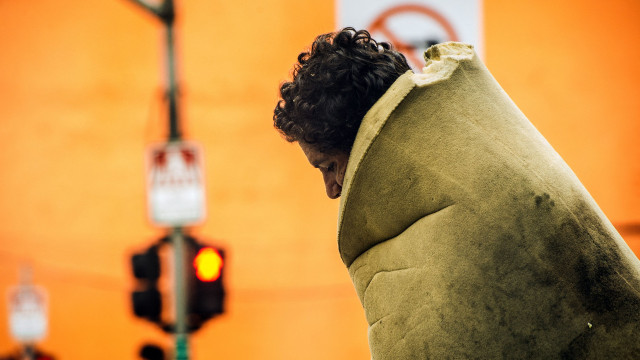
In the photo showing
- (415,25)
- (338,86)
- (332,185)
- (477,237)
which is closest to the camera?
(477,237)

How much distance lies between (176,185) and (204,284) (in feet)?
2.79

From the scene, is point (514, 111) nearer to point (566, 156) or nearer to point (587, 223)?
point (587, 223)

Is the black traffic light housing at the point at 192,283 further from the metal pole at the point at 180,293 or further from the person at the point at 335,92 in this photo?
the person at the point at 335,92

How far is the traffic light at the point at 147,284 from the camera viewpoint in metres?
5.98

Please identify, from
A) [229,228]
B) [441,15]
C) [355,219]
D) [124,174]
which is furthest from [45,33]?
[355,219]

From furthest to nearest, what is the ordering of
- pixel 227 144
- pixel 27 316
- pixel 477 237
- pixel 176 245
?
pixel 227 144 < pixel 27 316 < pixel 176 245 < pixel 477 237

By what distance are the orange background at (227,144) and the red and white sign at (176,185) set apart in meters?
4.58

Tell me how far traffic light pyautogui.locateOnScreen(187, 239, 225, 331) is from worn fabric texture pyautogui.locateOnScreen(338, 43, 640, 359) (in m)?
4.82

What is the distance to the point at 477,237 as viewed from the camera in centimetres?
125

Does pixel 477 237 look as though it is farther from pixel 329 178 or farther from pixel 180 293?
pixel 180 293

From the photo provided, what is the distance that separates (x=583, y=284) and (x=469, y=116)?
0.35 m

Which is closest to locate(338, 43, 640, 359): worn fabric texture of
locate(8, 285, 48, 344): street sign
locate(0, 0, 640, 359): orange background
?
locate(0, 0, 640, 359): orange background

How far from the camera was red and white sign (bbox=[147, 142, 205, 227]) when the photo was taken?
234 inches

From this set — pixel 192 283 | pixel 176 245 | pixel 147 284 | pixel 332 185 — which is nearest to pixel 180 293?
pixel 192 283
